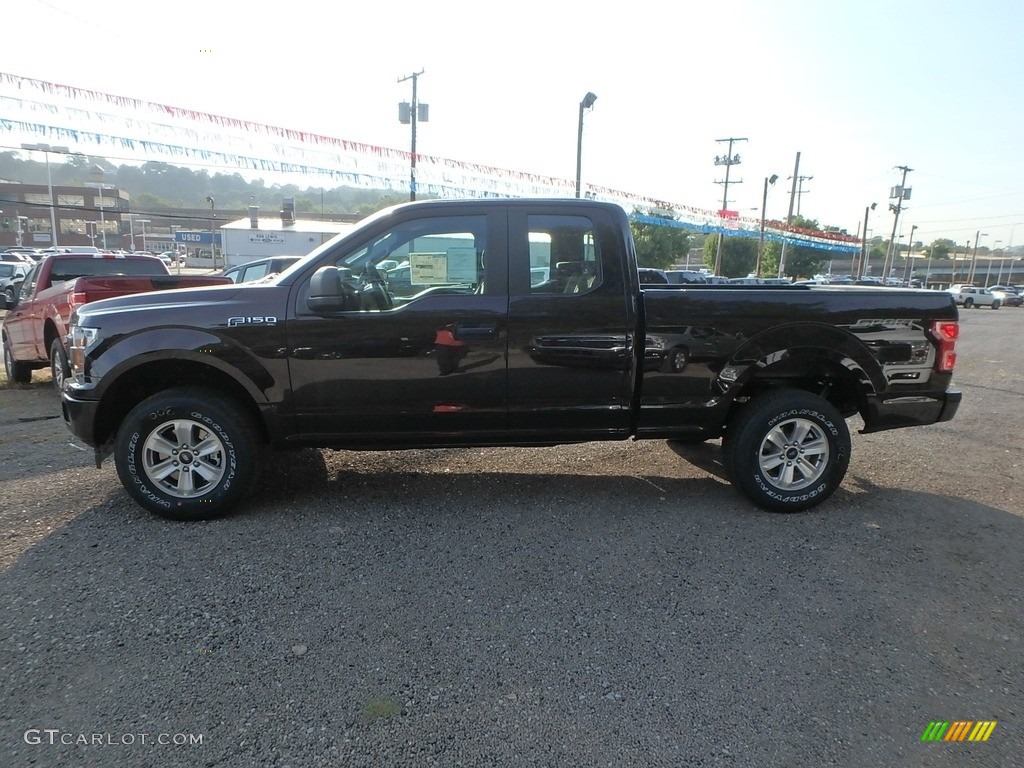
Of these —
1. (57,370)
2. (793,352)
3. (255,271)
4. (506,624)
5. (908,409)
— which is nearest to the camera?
(506,624)

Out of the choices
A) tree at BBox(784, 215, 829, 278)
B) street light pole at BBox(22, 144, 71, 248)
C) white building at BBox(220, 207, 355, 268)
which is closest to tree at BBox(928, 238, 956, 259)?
tree at BBox(784, 215, 829, 278)

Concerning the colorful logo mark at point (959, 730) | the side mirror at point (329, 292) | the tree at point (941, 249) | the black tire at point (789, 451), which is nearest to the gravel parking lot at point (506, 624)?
the colorful logo mark at point (959, 730)

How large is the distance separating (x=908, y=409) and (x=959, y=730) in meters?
2.67

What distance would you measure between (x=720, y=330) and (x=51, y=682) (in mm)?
3935

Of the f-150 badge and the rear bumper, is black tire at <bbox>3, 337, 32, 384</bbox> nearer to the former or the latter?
the f-150 badge

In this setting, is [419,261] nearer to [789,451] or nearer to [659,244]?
[789,451]

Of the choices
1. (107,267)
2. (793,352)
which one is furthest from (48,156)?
(793,352)

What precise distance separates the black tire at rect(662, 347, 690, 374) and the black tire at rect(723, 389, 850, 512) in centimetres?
61

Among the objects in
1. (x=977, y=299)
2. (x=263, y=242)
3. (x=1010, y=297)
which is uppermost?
(x=263, y=242)

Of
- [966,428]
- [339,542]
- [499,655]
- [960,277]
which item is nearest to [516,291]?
[339,542]

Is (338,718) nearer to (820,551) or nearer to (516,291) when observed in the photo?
(516,291)

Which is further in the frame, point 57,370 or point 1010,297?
point 1010,297

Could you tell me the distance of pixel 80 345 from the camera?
13.5 ft

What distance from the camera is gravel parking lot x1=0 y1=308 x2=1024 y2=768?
2.34 meters
